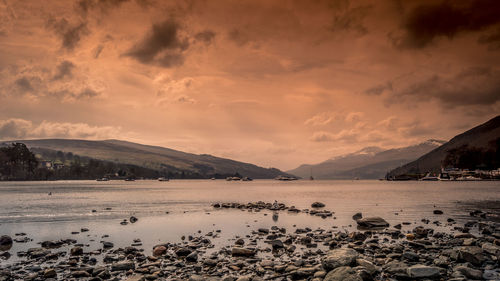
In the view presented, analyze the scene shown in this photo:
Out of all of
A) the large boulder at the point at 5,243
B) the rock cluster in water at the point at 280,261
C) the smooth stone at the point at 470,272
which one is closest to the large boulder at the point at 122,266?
the rock cluster in water at the point at 280,261

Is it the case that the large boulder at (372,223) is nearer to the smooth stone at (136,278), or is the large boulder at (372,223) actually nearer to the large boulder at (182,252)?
the large boulder at (182,252)

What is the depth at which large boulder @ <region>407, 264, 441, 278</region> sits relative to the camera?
19.0 metres

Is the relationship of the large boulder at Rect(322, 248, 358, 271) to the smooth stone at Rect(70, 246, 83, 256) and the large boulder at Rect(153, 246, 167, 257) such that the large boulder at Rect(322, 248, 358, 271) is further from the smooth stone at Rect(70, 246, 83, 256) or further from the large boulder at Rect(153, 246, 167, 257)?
the smooth stone at Rect(70, 246, 83, 256)

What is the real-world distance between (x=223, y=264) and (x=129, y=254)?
28.0ft

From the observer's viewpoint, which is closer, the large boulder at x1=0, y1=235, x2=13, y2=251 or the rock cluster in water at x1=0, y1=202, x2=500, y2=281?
the rock cluster in water at x1=0, y1=202, x2=500, y2=281

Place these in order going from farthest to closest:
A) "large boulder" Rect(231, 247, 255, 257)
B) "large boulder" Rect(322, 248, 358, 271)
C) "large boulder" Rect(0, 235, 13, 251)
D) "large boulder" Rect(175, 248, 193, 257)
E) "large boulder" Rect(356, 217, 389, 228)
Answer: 1. "large boulder" Rect(356, 217, 389, 228)
2. "large boulder" Rect(0, 235, 13, 251)
3. "large boulder" Rect(175, 248, 193, 257)
4. "large boulder" Rect(231, 247, 255, 257)
5. "large boulder" Rect(322, 248, 358, 271)

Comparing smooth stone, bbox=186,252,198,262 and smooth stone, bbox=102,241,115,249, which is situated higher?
smooth stone, bbox=186,252,198,262

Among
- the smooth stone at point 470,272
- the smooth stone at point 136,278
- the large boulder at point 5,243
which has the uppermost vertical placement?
the smooth stone at point 470,272

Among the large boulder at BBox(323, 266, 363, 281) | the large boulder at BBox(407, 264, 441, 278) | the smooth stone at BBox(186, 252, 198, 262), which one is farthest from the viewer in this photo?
the smooth stone at BBox(186, 252, 198, 262)

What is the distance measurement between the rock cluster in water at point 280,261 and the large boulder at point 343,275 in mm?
54

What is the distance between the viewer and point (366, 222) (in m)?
41.5

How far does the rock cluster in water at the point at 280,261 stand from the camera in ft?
65.0

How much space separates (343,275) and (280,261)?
6.22 meters

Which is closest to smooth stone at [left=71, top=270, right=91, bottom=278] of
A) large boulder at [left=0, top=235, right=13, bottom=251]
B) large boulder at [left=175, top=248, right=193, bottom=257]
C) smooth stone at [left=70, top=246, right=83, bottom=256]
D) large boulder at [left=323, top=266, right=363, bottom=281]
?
smooth stone at [left=70, top=246, right=83, bottom=256]
